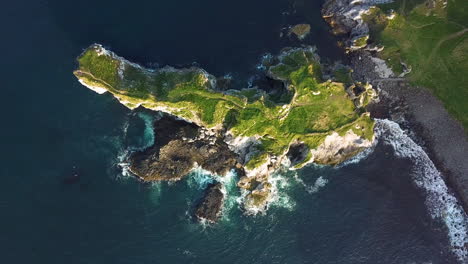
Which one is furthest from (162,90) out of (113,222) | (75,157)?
(113,222)

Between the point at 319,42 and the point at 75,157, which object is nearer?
the point at 75,157

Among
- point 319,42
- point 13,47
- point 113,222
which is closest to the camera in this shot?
point 113,222

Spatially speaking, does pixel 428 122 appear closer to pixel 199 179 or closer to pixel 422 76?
pixel 422 76

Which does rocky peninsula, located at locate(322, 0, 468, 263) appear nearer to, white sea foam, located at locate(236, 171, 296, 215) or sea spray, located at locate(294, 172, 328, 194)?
sea spray, located at locate(294, 172, 328, 194)

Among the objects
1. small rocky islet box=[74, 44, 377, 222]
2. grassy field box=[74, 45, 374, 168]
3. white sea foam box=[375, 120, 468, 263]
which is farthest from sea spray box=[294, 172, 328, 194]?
white sea foam box=[375, 120, 468, 263]

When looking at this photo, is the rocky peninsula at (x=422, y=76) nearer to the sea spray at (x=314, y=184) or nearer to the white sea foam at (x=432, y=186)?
the white sea foam at (x=432, y=186)

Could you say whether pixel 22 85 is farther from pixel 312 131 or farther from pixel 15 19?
pixel 312 131
